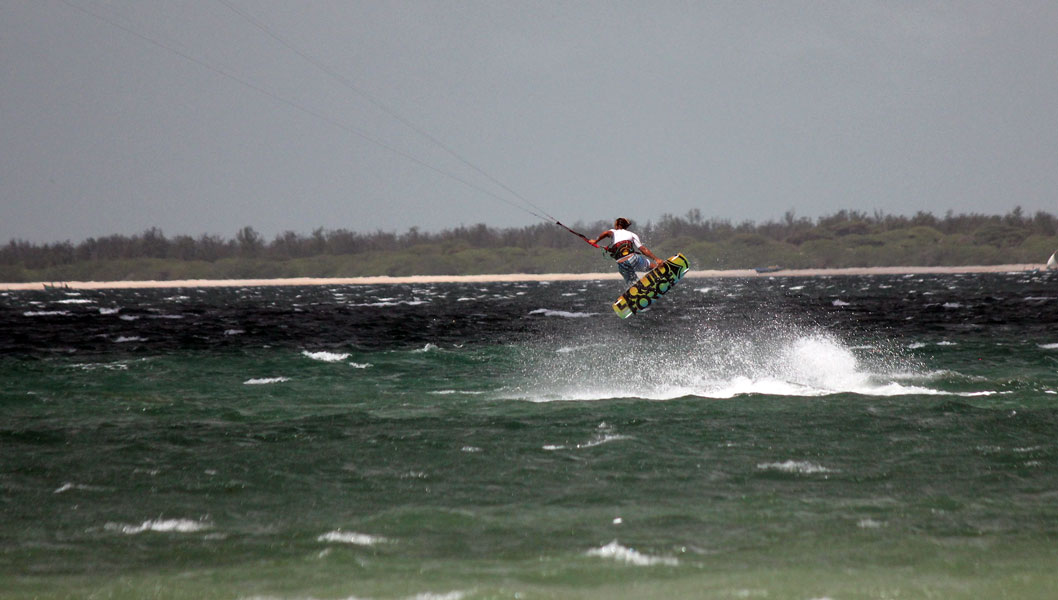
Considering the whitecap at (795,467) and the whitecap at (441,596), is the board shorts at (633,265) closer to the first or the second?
the whitecap at (795,467)

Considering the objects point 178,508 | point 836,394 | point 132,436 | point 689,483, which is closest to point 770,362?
point 836,394

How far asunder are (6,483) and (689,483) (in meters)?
9.97

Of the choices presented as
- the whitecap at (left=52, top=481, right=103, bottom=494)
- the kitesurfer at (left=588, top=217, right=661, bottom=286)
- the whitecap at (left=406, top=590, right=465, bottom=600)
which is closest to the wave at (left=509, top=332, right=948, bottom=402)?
the kitesurfer at (left=588, top=217, right=661, bottom=286)

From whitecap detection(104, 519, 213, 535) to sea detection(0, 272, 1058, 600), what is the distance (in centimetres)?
5

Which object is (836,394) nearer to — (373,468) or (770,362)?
(770,362)

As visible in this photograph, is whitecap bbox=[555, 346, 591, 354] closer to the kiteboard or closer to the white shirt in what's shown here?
the kiteboard

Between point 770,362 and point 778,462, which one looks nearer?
point 778,462

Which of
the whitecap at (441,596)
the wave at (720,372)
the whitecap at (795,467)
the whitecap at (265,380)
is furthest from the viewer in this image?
the whitecap at (265,380)

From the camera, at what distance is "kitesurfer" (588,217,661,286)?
20.3m

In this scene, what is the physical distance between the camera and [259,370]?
29594 millimetres

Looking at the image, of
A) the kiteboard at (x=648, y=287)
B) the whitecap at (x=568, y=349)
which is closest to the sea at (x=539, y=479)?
the kiteboard at (x=648, y=287)

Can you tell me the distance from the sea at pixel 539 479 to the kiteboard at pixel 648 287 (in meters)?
2.13

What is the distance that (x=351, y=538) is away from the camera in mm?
11141

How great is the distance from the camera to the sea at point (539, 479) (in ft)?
32.1
